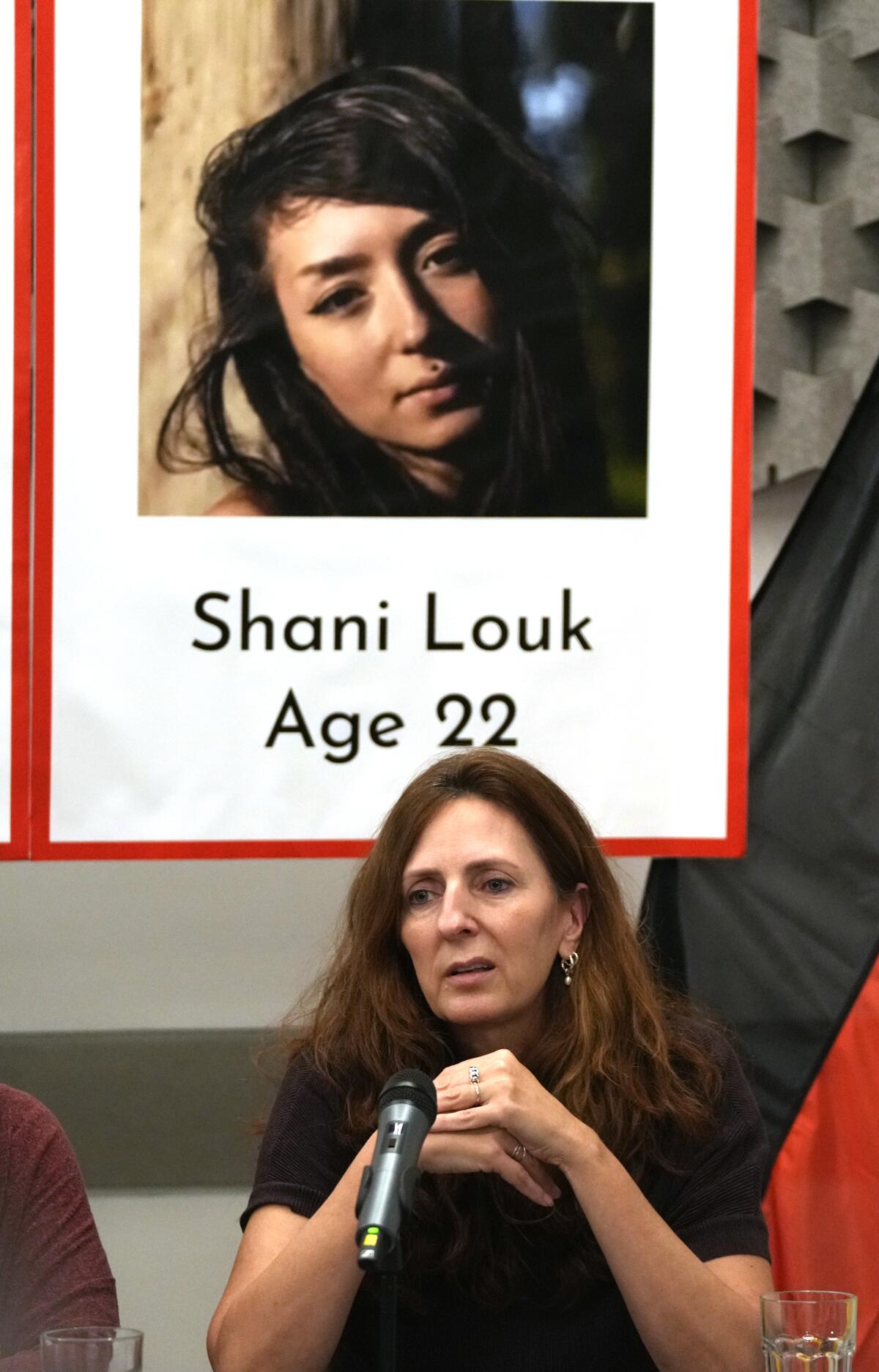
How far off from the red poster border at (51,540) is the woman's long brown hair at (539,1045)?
272 millimetres

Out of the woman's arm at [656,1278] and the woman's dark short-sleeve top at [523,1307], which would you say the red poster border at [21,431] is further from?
the woman's arm at [656,1278]

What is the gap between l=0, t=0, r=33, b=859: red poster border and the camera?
225 centimetres

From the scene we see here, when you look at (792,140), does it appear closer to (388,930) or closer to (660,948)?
(660,948)

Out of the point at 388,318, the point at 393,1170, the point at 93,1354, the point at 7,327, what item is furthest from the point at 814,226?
the point at 93,1354

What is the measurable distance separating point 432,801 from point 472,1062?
0.36 metres

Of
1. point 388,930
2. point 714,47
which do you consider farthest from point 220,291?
point 388,930

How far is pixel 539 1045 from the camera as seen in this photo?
77.0 inches

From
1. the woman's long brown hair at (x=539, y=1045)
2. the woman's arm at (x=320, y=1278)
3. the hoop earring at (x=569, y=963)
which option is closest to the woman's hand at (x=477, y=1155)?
the woman's arm at (x=320, y=1278)

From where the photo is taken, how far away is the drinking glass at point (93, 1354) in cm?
135

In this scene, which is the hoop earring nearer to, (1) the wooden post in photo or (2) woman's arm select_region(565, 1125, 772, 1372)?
(2) woman's arm select_region(565, 1125, 772, 1372)

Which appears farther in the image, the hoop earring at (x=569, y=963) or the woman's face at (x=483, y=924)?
the hoop earring at (x=569, y=963)

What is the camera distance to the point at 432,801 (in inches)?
78.7

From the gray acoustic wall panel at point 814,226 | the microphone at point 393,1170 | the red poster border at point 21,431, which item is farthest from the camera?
the gray acoustic wall panel at point 814,226

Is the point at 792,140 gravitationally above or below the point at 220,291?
above
